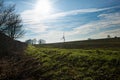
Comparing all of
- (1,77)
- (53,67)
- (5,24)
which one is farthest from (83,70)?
(5,24)

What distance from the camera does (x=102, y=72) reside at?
1238cm

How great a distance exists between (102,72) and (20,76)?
6.55 meters

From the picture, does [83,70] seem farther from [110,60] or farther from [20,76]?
[20,76]

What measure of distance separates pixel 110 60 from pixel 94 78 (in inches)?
145

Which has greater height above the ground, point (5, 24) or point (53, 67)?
point (5, 24)

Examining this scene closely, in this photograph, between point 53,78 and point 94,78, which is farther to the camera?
point 53,78

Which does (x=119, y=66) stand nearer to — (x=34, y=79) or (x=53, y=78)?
(x=53, y=78)

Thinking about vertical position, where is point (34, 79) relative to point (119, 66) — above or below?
below

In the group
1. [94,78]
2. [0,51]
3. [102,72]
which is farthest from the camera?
[0,51]

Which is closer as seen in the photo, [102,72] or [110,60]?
[102,72]

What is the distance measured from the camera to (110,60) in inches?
569

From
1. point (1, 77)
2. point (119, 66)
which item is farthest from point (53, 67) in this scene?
point (119, 66)

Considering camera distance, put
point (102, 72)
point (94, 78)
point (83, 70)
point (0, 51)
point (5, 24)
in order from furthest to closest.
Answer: point (0, 51) → point (5, 24) → point (83, 70) → point (102, 72) → point (94, 78)

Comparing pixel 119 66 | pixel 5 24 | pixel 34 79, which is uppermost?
pixel 5 24
